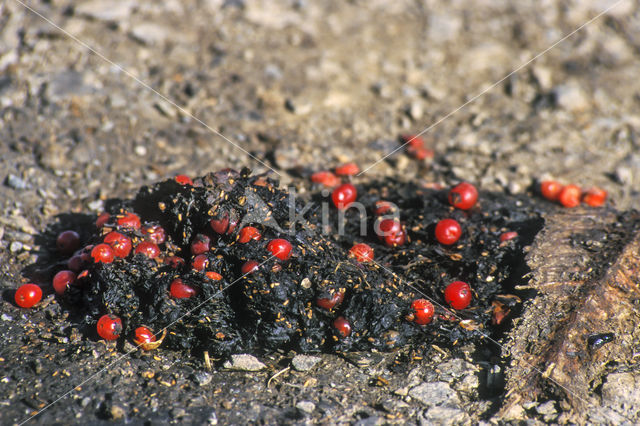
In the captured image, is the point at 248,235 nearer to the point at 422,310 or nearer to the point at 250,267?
the point at 250,267

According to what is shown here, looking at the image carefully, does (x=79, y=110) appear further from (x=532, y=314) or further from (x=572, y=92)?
(x=572, y=92)

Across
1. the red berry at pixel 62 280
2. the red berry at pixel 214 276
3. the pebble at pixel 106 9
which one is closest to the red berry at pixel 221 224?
the red berry at pixel 214 276

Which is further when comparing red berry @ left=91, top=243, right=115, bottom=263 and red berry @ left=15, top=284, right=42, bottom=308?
red berry @ left=15, top=284, right=42, bottom=308

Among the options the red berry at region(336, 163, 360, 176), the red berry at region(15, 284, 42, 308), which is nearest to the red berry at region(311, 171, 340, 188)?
the red berry at region(336, 163, 360, 176)

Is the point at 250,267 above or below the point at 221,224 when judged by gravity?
below

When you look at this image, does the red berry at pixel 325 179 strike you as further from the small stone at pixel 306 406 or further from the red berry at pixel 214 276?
the small stone at pixel 306 406

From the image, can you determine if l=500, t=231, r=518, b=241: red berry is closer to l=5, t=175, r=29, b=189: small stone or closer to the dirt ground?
the dirt ground

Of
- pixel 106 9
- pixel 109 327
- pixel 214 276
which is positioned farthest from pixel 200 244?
pixel 106 9

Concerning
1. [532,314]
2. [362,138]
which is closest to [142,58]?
[362,138]
